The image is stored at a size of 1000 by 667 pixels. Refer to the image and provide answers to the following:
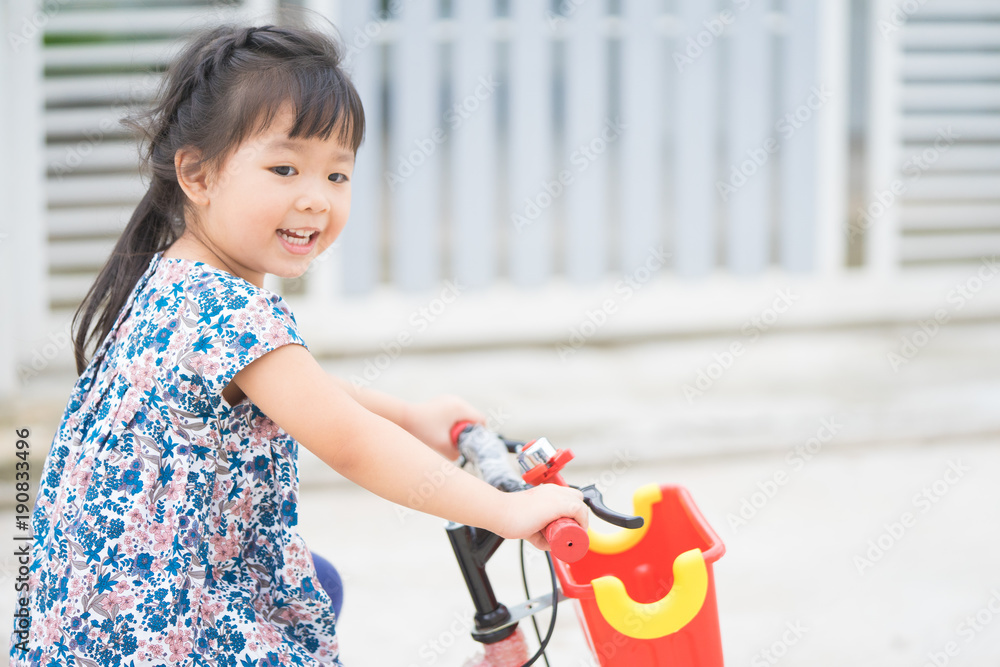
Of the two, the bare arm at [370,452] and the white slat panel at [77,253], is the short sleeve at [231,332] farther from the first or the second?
the white slat panel at [77,253]

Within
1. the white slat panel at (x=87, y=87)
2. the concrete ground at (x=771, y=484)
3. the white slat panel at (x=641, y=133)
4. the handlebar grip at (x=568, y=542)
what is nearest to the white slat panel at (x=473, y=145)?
the concrete ground at (x=771, y=484)

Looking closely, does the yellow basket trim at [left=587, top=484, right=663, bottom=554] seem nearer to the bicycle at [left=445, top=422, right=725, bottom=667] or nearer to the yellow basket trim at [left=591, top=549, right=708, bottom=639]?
the bicycle at [left=445, top=422, right=725, bottom=667]

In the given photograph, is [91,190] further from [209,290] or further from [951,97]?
[951,97]

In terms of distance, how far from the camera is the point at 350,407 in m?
1.17

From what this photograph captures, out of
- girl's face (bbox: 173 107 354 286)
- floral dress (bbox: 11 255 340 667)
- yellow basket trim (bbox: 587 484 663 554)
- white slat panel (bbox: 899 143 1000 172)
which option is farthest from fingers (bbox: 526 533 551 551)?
white slat panel (bbox: 899 143 1000 172)

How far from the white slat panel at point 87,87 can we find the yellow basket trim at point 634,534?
3.34m

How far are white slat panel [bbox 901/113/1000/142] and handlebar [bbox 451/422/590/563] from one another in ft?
13.6

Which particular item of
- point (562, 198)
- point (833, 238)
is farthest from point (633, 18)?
point (833, 238)

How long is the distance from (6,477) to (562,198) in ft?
8.72

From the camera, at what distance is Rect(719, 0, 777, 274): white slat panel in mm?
4531

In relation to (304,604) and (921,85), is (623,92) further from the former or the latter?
(304,604)

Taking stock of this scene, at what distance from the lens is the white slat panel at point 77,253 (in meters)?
4.09

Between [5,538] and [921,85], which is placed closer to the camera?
[5,538]

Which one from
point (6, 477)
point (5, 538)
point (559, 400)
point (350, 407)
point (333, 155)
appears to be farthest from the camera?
point (559, 400)
